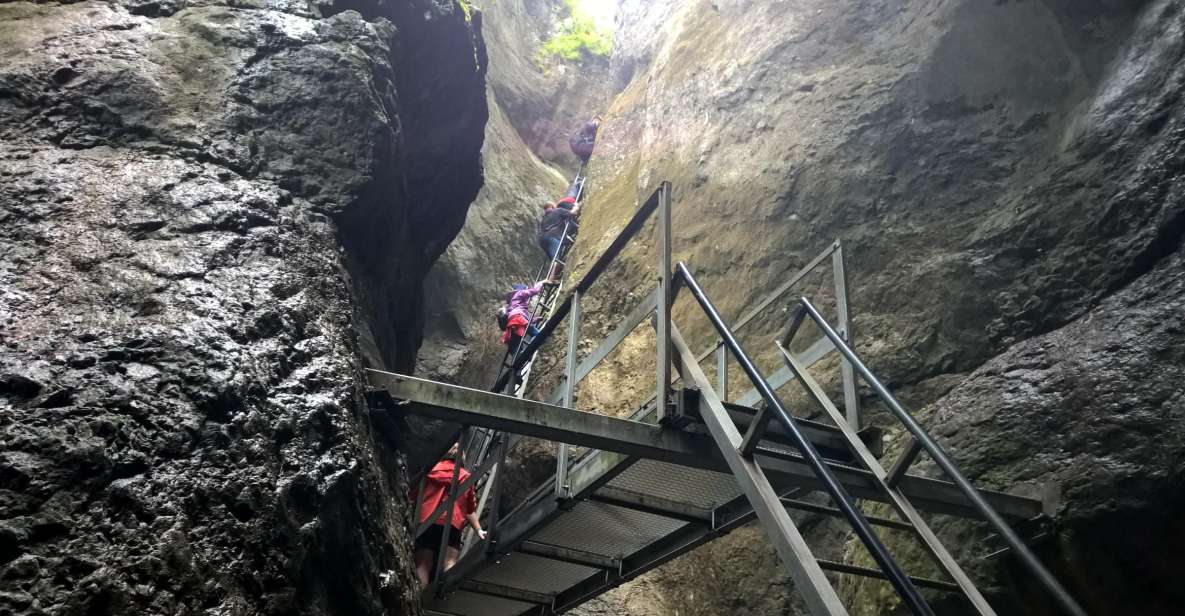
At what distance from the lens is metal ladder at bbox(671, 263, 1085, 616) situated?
262 cm

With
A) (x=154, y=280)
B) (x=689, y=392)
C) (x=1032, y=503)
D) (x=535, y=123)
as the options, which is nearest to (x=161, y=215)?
(x=154, y=280)

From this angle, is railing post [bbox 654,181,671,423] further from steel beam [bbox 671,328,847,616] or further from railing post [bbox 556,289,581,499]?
railing post [bbox 556,289,581,499]

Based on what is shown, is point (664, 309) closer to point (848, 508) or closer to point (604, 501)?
point (604, 501)

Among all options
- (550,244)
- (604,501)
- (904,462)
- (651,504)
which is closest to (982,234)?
(904,462)

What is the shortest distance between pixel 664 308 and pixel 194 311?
2.53 m

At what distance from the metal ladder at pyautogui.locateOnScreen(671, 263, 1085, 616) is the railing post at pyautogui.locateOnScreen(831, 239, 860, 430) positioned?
16 centimetres

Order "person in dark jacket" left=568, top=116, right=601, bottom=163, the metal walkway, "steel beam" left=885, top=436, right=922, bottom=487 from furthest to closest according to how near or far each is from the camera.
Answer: "person in dark jacket" left=568, top=116, right=601, bottom=163, "steel beam" left=885, top=436, right=922, bottom=487, the metal walkway

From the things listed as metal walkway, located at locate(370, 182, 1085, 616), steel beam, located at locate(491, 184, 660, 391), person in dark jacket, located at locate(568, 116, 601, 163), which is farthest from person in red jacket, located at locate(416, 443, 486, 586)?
person in dark jacket, located at locate(568, 116, 601, 163)

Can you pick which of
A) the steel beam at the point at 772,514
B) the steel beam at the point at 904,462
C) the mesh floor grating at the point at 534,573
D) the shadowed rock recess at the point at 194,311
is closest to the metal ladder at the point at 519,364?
the mesh floor grating at the point at 534,573

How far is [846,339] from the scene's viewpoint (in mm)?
4895

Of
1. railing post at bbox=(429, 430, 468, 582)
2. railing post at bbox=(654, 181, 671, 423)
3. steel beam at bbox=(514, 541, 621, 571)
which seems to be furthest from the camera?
railing post at bbox=(429, 430, 468, 582)

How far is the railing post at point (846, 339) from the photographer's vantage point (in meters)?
4.59

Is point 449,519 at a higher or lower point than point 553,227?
lower

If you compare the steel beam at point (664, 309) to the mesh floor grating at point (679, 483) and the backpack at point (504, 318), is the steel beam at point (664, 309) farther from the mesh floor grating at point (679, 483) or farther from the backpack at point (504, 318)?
the backpack at point (504, 318)
